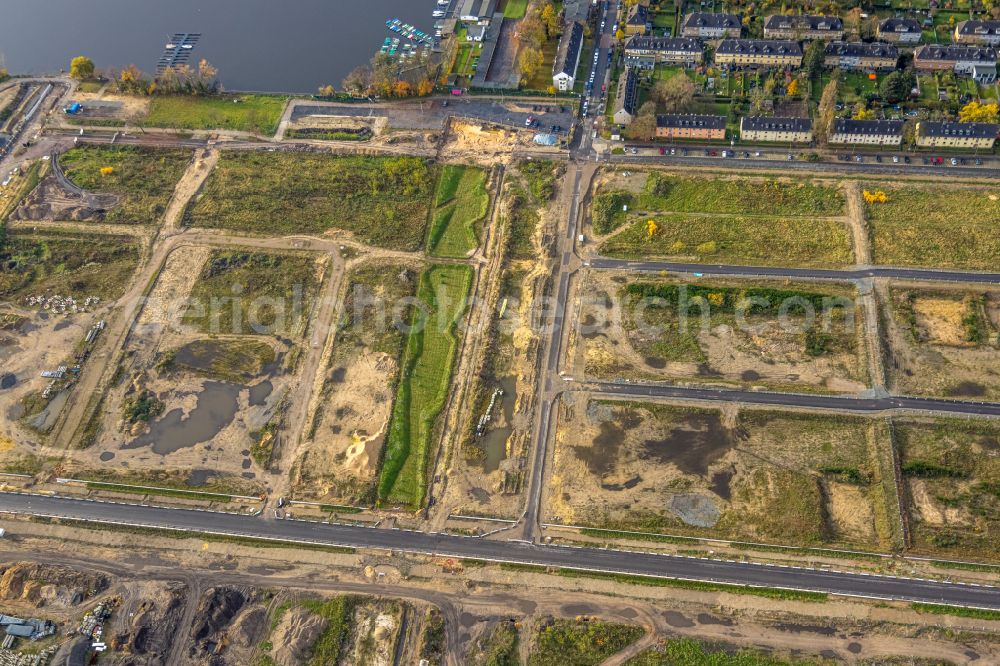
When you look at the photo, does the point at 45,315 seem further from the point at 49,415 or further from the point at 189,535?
the point at 189,535

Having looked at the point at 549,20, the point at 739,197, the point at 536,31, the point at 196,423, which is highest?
the point at 549,20

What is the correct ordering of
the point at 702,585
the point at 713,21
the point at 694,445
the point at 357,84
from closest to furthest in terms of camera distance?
the point at 702,585 < the point at 694,445 < the point at 357,84 < the point at 713,21

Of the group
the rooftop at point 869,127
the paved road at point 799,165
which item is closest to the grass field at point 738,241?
the paved road at point 799,165

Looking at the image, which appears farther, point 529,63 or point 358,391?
point 529,63

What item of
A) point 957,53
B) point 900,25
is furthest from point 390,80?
point 957,53

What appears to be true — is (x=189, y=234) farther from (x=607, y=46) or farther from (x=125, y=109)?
(x=607, y=46)

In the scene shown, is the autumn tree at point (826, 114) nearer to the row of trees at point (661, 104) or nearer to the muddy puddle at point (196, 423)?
the row of trees at point (661, 104)

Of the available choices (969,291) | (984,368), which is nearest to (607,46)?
(969,291)
